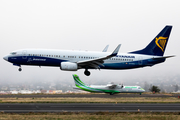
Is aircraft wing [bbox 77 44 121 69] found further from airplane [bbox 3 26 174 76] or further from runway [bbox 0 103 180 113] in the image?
runway [bbox 0 103 180 113]

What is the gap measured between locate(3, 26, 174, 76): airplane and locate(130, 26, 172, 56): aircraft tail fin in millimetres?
1482

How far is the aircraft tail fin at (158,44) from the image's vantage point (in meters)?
48.5

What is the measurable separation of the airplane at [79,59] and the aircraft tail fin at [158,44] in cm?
148

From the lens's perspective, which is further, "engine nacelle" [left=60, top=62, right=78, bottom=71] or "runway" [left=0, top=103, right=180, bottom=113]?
"engine nacelle" [left=60, top=62, right=78, bottom=71]

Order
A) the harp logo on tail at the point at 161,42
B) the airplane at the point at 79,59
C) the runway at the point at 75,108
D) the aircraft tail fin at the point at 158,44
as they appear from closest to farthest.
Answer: the runway at the point at 75,108
the airplane at the point at 79,59
the aircraft tail fin at the point at 158,44
the harp logo on tail at the point at 161,42

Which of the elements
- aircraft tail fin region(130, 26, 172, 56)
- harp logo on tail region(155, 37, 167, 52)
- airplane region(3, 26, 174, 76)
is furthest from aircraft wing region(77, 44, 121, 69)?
harp logo on tail region(155, 37, 167, 52)

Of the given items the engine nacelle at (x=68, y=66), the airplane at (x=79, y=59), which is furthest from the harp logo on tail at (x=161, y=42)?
the engine nacelle at (x=68, y=66)

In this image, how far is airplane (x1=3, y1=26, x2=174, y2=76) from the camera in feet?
135

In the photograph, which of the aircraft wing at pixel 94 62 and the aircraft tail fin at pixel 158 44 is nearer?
the aircraft wing at pixel 94 62

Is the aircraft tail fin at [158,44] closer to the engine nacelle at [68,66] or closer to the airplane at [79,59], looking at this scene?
the airplane at [79,59]

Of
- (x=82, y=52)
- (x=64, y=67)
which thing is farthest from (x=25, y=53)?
(x=82, y=52)

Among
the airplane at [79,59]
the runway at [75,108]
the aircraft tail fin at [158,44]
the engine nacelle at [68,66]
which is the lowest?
the runway at [75,108]

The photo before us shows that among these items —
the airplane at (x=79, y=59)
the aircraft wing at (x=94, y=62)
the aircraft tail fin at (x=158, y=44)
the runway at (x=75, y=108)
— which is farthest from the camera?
the aircraft tail fin at (x=158, y=44)

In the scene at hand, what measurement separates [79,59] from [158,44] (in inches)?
699
